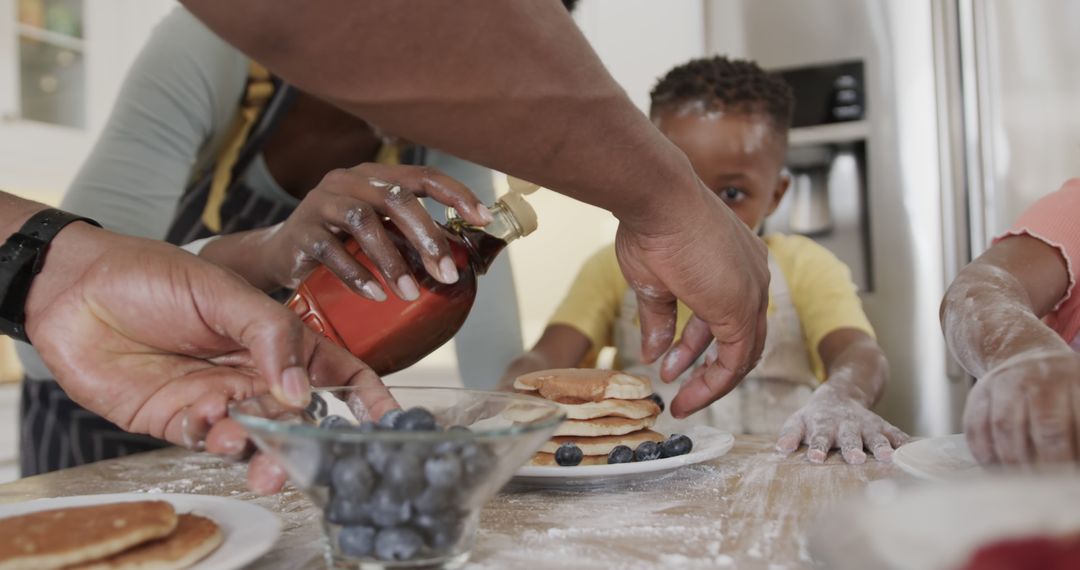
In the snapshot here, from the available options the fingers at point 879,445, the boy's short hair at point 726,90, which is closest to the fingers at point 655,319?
the fingers at point 879,445

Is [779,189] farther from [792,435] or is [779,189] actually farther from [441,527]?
[441,527]

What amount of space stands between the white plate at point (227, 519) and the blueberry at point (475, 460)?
0.48 ft

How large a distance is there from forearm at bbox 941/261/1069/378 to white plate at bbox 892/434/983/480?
4.1 inches

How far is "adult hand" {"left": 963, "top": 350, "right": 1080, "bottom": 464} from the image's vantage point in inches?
23.4

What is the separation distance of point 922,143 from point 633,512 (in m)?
1.96

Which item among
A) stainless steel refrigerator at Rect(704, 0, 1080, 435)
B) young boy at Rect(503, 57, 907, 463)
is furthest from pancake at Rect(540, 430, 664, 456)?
stainless steel refrigerator at Rect(704, 0, 1080, 435)

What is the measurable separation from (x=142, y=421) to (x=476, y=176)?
3.59 feet

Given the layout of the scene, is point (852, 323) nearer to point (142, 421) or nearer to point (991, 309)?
point (991, 309)

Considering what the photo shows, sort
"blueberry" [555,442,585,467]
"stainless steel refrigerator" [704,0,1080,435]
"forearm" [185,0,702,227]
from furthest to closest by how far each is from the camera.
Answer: "stainless steel refrigerator" [704,0,1080,435], "blueberry" [555,442,585,467], "forearm" [185,0,702,227]

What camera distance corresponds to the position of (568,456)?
86 cm

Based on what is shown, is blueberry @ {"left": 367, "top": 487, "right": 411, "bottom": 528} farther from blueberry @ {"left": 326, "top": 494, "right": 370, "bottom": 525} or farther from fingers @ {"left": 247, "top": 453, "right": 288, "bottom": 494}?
fingers @ {"left": 247, "top": 453, "right": 288, "bottom": 494}

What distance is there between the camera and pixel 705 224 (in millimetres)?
761

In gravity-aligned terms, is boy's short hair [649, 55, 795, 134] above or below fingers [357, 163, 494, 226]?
above

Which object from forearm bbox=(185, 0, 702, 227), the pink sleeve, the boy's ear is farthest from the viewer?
the boy's ear
